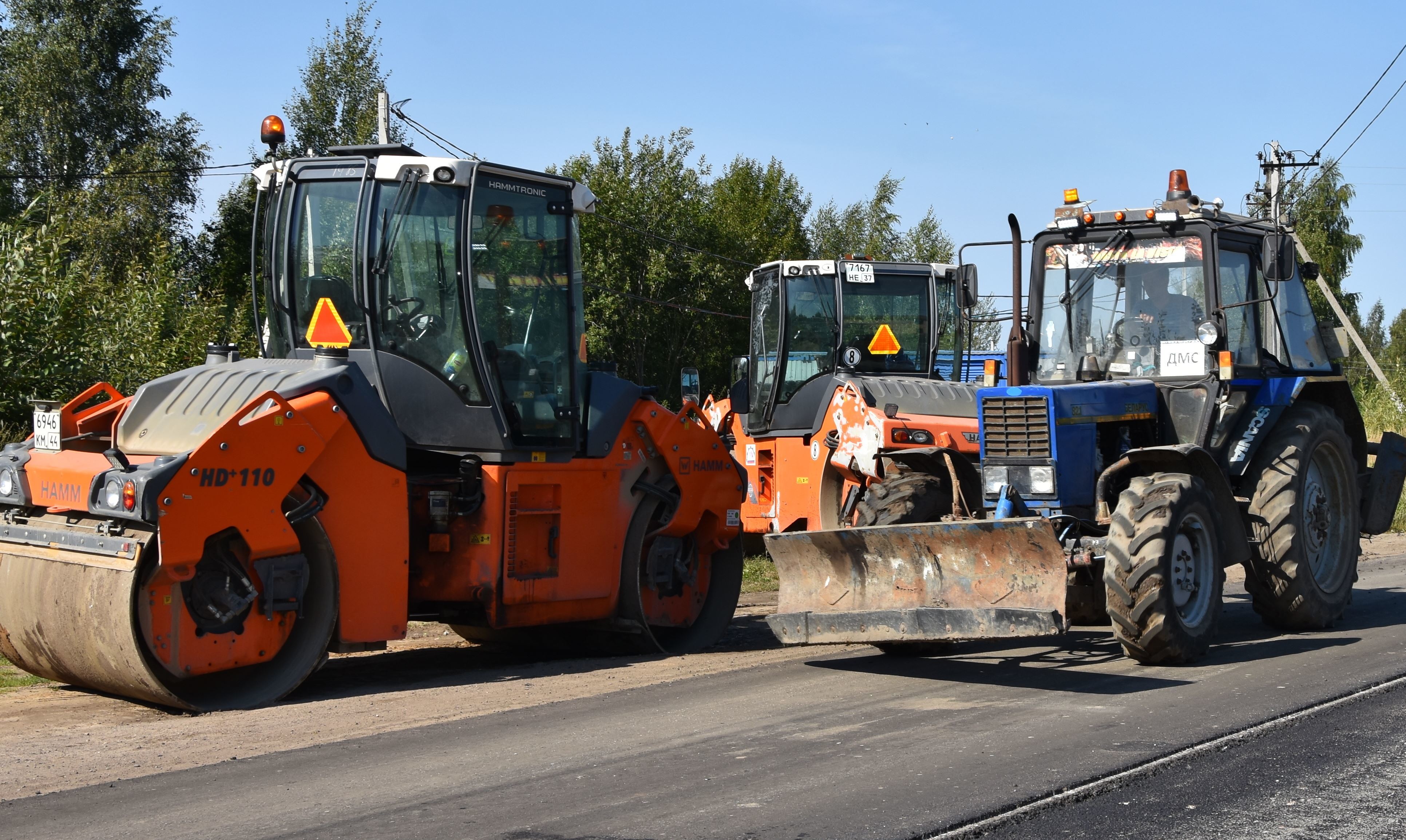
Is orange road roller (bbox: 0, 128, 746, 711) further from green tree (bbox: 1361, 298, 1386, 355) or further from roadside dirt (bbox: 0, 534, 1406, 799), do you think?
green tree (bbox: 1361, 298, 1386, 355)

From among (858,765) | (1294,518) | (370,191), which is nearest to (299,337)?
(370,191)

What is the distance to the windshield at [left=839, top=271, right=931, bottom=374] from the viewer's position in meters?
14.9

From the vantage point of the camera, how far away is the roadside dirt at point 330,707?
617cm

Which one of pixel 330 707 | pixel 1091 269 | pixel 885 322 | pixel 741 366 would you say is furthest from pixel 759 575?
pixel 330 707

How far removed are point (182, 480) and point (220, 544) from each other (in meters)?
0.51

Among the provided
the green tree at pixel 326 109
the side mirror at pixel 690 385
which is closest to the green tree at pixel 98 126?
the green tree at pixel 326 109

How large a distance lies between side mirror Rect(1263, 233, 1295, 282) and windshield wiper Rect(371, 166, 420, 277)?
217 inches

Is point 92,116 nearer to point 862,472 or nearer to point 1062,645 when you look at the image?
point 862,472

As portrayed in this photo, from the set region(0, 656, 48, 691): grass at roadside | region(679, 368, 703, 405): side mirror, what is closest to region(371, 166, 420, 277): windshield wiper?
region(679, 368, 703, 405): side mirror

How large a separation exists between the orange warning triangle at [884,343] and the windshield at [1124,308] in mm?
4908

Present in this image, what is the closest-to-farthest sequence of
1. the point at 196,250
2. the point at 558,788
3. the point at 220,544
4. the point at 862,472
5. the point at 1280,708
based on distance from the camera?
the point at 558,788, the point at 1280,708, the point at 220,544, the point at 862,472, the point at 196,250

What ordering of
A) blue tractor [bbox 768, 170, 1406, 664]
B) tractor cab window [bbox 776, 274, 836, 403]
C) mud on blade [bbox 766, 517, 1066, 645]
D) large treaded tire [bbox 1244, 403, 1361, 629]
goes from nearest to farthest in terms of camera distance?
mud on blade [bbox 766, 517, 1066, 645] → blue tractor [bbox 768, 170, 1406, 664] → large treaded tire [bbox 1244, 403, 1361, 629] → tractor cab window [bbox 776, 274, 836, 403]

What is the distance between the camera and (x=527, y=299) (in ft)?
29.2

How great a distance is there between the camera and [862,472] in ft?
41.9
